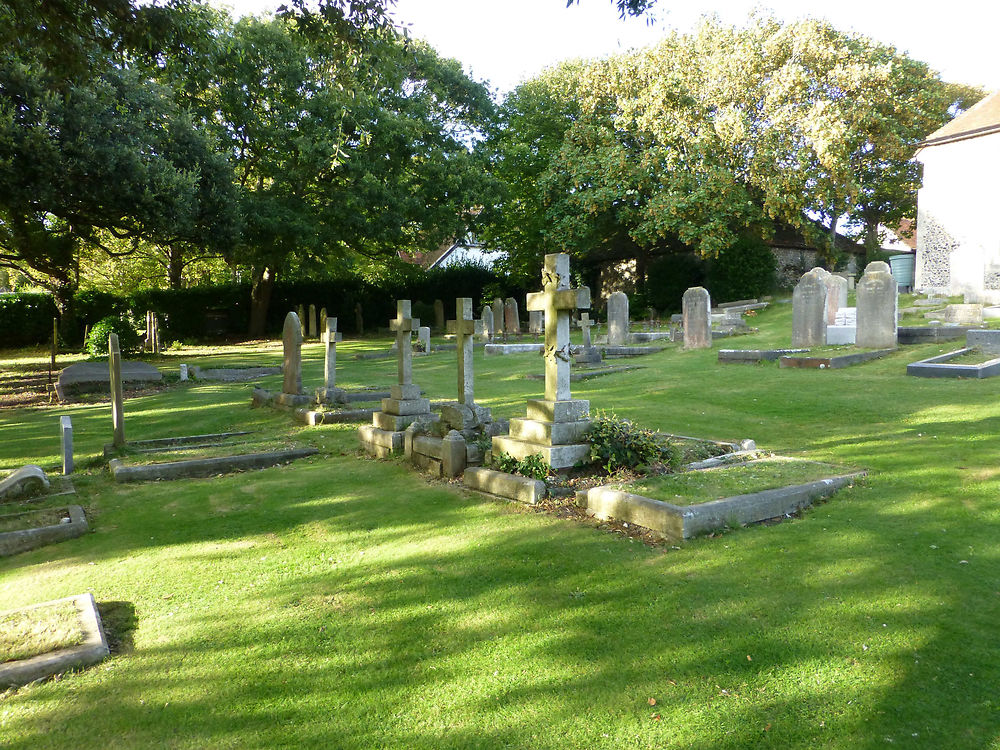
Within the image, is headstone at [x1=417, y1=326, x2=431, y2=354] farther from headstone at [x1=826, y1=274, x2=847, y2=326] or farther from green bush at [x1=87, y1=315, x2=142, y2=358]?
headstone at [x1=826, y1=274, x2=847, y2=326]

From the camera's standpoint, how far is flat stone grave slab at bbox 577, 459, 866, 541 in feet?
16.6

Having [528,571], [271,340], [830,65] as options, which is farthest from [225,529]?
[830,65]

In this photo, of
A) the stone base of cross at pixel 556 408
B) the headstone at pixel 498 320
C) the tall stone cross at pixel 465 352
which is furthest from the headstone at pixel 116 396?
the headstone at pixel 498 320

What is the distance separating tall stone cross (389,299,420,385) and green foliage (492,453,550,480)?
2923mm

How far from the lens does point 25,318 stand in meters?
28.9

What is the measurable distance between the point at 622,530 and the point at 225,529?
11.2ft

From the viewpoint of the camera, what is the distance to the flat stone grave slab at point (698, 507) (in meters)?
5.05

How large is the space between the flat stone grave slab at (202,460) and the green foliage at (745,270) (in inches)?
1054

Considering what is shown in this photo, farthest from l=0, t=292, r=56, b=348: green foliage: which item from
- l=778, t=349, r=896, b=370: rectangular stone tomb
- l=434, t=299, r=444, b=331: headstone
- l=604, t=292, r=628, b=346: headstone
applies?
l=778, t=349, r=896, b=370: rectangular stone tomb

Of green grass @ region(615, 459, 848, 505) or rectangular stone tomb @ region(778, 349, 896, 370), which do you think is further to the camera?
rectangular stone tomb @ region(778, 349, 896, 370)

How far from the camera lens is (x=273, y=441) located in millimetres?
9766

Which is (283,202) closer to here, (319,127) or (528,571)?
(319,127)

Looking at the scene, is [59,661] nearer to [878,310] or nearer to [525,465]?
[525,465]

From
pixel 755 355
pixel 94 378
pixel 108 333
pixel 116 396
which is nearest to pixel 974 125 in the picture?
pixel 755 355
